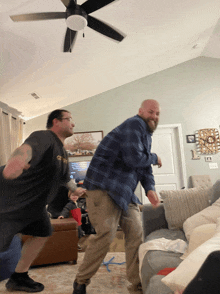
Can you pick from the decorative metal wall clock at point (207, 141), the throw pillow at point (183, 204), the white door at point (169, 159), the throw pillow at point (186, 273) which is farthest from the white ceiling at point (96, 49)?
the throw pillow at point (186, 273)

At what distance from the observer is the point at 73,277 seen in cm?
186

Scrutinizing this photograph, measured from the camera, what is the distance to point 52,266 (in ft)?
7.17

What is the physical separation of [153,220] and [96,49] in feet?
9.36

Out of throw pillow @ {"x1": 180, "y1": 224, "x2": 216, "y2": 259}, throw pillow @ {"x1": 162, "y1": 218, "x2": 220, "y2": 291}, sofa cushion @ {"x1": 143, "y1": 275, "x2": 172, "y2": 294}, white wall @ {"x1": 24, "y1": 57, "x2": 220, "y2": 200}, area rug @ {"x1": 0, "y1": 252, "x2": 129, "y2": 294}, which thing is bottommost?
area rug @ {"x1": 0, "y1": 252, "x2": 129, "y2": 294}

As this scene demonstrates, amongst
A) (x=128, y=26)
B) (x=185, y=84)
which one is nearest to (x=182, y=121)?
(x=185, y=84)

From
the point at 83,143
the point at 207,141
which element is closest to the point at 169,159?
the point at 207,141

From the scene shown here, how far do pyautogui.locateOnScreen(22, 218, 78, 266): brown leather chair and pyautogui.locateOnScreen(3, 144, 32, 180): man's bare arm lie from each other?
101cm

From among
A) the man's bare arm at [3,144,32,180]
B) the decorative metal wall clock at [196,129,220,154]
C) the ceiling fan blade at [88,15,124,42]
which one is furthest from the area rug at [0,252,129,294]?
the decorative metal wall clock at [196,129,220,154]

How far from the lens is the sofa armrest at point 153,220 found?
188cm

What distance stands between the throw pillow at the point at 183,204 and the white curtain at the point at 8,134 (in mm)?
3072

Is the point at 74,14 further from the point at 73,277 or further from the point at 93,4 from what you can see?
the point at 73,277

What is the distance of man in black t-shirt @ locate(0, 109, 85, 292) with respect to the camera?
57.6 inches

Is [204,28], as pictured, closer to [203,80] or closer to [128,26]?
[203,80]

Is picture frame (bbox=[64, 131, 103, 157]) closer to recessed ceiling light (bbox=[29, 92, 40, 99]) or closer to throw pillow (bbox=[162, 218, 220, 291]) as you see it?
recessed ceiling light (bbox=[29, 92, 40, 99])
